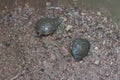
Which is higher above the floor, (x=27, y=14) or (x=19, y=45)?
(x=27, y=14)

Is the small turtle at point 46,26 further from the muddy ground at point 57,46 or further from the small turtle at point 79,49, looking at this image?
the small turtle at point 79,49

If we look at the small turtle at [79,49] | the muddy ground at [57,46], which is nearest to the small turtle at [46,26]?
the muddy ground at [57,46]

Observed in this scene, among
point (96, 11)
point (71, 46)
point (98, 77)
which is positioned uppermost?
point (96, 11)

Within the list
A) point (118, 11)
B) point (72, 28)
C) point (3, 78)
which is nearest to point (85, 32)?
point (72, 28)

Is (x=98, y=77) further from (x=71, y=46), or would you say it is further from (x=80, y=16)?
(x=80, y=16)

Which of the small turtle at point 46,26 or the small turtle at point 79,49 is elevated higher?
the small turtle at point 46,26

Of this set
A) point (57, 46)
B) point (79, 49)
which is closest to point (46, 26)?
point (57, 46)

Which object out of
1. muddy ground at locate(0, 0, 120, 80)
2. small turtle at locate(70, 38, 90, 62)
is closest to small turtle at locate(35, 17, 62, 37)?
muddy ground at locate(0, 0, 120, 80)
